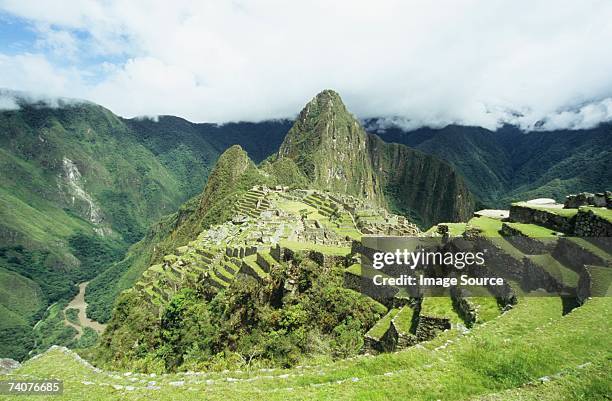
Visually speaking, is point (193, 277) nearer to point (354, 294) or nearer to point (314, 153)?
point (354, 294)

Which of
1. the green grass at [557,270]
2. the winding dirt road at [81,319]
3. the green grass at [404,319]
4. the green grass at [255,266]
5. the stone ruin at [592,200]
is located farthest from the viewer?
the winding dirt road at [81,319]

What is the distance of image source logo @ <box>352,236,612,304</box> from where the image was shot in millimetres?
12180

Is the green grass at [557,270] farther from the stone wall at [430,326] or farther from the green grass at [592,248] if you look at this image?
the stone wall at [430,326]

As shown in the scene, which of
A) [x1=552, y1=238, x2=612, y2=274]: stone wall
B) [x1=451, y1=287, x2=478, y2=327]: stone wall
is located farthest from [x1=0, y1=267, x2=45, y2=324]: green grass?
[x1=552, y1=238, x2=612, y2=274]: stone wall

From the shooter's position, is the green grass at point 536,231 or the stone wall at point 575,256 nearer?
the stone wall at point 575,256

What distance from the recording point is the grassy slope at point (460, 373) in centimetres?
742

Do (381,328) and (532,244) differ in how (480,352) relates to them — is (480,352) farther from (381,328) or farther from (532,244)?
(532,244)

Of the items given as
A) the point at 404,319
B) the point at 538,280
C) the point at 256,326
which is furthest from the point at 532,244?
the point at 256,326

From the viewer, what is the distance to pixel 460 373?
26.8ft

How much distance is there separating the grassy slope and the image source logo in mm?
1771

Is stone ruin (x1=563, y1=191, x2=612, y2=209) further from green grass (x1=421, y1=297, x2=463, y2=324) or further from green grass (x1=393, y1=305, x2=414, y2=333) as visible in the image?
green grass (x1=393, y1=305, x2=414, y2=333)

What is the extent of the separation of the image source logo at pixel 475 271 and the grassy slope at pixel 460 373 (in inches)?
69.7

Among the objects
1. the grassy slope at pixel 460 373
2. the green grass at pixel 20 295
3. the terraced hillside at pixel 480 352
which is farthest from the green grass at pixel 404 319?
the green grass at pixel 20 295

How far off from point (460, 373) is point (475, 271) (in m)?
7.45
